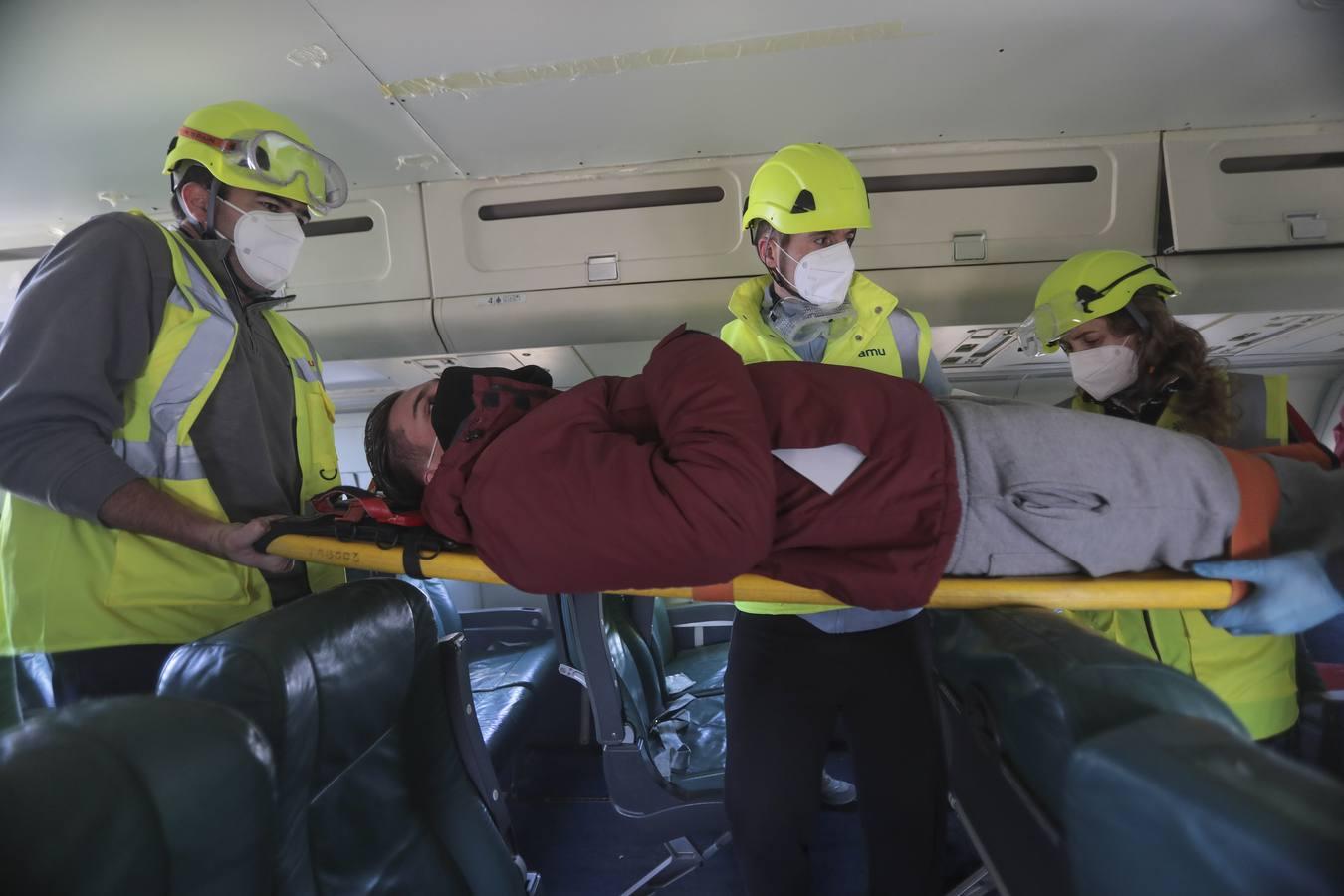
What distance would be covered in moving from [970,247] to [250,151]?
7.92 feet

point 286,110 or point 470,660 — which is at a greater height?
point 286,110

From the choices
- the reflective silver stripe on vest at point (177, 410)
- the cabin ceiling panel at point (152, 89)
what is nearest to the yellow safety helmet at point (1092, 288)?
the cabin ceiling panel at point (152, 89)

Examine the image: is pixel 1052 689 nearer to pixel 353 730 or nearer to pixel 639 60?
pixel 353 730

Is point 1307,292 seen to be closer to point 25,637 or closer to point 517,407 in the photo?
point 517,407

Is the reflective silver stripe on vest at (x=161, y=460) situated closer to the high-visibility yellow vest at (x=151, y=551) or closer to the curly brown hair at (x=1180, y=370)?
the high-visibility yellow vest at (x=151, y=551)

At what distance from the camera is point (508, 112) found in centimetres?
Answer: 212

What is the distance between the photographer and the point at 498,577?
1.32 metres

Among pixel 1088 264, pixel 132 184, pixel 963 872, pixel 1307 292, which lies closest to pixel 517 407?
pixel 1088 264

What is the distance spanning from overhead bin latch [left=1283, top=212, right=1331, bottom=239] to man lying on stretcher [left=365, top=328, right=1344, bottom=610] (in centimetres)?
178

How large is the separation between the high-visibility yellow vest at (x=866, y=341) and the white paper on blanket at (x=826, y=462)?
648 mm

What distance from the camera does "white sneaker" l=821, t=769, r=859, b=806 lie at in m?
3.04

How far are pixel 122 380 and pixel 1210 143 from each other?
3.54 metres

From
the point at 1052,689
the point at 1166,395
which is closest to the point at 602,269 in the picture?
the point at 1166,395

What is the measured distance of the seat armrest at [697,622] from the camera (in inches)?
173
